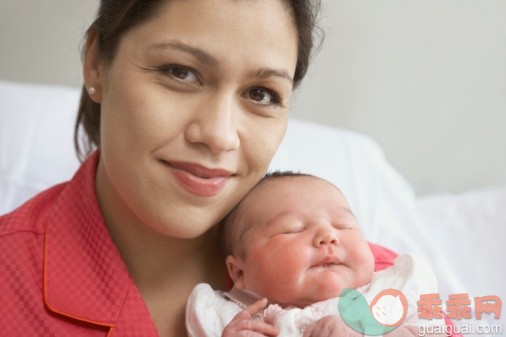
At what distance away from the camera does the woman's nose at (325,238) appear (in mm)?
1059

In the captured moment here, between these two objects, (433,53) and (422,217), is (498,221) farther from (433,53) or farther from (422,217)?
(433,53)

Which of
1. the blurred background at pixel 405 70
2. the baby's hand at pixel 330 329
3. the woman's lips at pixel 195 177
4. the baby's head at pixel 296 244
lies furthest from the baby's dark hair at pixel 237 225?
the blurred background at pixel 405 70

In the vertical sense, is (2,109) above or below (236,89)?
below

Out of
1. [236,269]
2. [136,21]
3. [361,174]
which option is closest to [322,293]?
[236,269]

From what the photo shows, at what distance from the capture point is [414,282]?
1058 mm

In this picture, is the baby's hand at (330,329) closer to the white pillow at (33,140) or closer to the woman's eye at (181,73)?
the woman's eye at (181,73)

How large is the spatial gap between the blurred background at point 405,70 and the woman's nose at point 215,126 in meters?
1.04

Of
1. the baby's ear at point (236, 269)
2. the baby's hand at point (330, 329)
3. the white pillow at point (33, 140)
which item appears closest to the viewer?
the baby's hand at point (330, 329)

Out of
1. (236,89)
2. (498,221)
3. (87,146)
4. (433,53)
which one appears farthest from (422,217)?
(236,89)

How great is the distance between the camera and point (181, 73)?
106 centimetres

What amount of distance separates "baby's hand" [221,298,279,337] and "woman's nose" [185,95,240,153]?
0.24 meters

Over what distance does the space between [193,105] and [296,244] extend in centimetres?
26

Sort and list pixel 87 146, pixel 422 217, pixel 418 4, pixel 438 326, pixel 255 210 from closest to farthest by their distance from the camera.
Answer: pixel 438 326, pixel 255 210, pixel 87 146, pixel 422 217, pixel 418 4

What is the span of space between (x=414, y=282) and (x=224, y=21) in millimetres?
479
